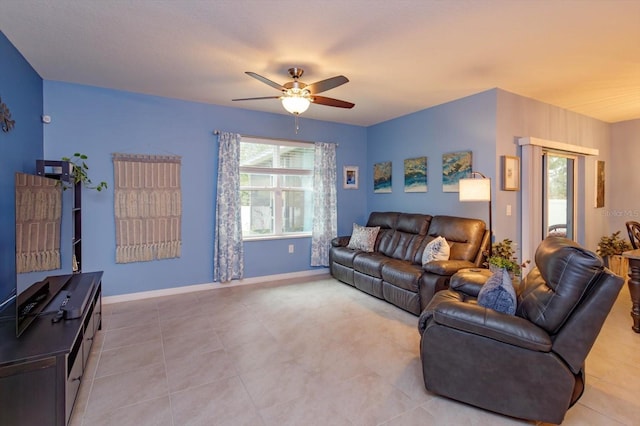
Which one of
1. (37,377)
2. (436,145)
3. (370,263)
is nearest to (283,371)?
(37,377)

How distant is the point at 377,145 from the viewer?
18.6 ft

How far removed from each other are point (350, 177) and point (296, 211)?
1202 mm

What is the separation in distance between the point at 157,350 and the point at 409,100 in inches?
162

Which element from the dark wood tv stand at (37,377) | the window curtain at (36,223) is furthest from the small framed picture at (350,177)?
the dark wood tv stand at (37,377)

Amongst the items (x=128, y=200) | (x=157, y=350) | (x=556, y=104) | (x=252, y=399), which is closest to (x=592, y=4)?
(x=556, y=104)

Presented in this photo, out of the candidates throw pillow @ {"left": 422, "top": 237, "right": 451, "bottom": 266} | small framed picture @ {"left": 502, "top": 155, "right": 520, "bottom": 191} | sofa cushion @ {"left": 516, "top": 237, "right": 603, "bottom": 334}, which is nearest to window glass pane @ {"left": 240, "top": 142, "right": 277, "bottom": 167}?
throw pillow @ {"left": 422, "top": 237, "right": 451, "bottom": 266}

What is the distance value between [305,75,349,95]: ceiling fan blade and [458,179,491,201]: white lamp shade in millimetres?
1795

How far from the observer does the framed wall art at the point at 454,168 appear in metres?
4.08

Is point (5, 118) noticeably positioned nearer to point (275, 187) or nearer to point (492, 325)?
point (275, 187)

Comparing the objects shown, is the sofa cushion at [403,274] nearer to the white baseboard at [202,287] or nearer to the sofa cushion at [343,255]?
the sofa cushion at [343,255]

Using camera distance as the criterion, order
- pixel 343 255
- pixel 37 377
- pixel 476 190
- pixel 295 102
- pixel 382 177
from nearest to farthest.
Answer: pixel 37 377 → pixel 295 102 → pixel 476 190 → pixel 343 255 → pixel 382 177

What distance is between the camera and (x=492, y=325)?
72.5 inches

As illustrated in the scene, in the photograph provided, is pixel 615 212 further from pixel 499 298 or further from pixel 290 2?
pixel 290 2

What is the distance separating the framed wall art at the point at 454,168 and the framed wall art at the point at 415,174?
352 millimetres
